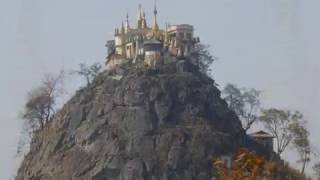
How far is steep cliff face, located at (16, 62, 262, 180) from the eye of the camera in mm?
81125

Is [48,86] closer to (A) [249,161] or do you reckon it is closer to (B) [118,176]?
(B) [118,176]

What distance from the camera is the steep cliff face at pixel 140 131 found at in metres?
81.1

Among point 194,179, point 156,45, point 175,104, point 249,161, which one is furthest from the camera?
point 156,45

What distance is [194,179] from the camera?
80250 millimetres

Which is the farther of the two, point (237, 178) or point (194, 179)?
point (194, 179)

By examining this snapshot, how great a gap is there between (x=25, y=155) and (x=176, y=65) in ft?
58.9

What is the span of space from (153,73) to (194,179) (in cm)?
1320

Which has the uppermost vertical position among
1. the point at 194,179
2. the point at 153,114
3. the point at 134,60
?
the point at 134,60

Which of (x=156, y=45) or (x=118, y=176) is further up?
(x=156, y=45)

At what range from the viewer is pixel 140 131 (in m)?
83.4

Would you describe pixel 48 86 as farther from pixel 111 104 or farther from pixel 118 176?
pixel 118 176

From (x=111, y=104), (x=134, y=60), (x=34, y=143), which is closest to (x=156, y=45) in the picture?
(x=134, y=60)

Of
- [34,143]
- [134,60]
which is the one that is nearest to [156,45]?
[134,60]

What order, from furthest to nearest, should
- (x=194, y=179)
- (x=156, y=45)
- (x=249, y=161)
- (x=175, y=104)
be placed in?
(x=156, y=45) → (x=175, y=104) → (x=194, y=179) → (x=249, y=161)
